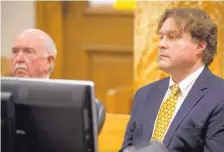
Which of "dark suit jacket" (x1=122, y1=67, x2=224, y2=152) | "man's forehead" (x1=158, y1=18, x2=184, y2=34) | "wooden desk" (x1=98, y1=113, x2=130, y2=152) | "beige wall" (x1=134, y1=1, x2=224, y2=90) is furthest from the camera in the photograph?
"wooden desk" (x1=98, y1=113, x2=130, y2=152)

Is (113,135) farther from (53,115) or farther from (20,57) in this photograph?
(53,115)

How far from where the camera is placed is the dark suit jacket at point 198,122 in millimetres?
1681

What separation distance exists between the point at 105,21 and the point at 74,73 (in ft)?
1.32

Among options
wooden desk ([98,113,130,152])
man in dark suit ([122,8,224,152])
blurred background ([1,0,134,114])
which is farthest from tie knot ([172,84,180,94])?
blurred background ([1,0,134,114])

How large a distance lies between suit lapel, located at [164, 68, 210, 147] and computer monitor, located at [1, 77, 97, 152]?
1.57 ft

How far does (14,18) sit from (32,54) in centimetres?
165

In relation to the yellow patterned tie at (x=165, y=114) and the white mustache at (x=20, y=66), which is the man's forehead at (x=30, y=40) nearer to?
the white mustache at (x=20, y=66)

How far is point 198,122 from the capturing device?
1.71 meters

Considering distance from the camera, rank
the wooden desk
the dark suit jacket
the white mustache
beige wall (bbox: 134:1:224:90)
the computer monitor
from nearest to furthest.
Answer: the computer monitor
the dark suit jacket
the white mustache
beige wall (bbox: 134:1:224:90)
the wooden desk

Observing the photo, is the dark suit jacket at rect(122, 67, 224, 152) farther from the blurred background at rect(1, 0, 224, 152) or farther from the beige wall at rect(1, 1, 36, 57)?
the beige wall at rect(1, 1, 36, 57)

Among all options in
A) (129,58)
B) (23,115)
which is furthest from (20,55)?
(129,58)

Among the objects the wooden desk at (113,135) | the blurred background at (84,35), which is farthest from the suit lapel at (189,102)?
the blurred background at (84,35)

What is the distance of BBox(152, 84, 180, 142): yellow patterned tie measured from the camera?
1.81 m

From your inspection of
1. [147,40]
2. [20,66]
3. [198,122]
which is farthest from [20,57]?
[198,122]
